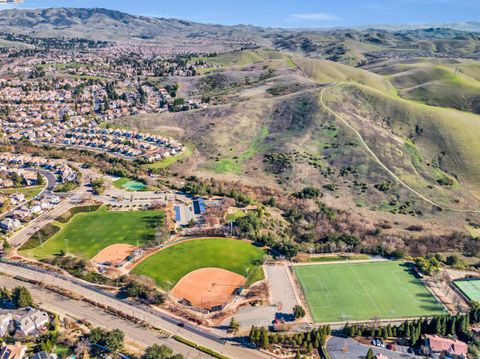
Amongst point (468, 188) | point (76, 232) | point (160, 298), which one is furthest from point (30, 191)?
point (468, 188)

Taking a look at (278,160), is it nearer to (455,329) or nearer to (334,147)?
(334,147)

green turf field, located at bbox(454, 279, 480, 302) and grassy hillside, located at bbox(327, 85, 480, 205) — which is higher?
grassy hillside, located at bbox(327, 85, 480, 205)

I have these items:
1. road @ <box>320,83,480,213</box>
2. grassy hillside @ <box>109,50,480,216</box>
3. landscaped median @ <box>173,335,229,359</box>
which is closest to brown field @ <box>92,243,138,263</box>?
landscaped median @ <box>173,335,229,359</box>

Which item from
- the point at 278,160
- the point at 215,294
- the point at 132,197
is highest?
the point at 278,160

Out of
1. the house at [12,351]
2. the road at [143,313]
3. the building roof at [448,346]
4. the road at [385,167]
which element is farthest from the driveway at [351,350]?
the road at [385,167]

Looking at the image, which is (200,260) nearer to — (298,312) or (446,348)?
(298,312)

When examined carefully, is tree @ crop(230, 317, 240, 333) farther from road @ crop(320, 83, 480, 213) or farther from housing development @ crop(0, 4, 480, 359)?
road @ crop(320, 83, 480, 213)

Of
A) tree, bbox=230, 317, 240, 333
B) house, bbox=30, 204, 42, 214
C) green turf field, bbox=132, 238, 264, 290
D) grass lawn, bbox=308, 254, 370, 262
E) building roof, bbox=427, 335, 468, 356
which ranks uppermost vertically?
house, bbox=30, 204, 42, 214
